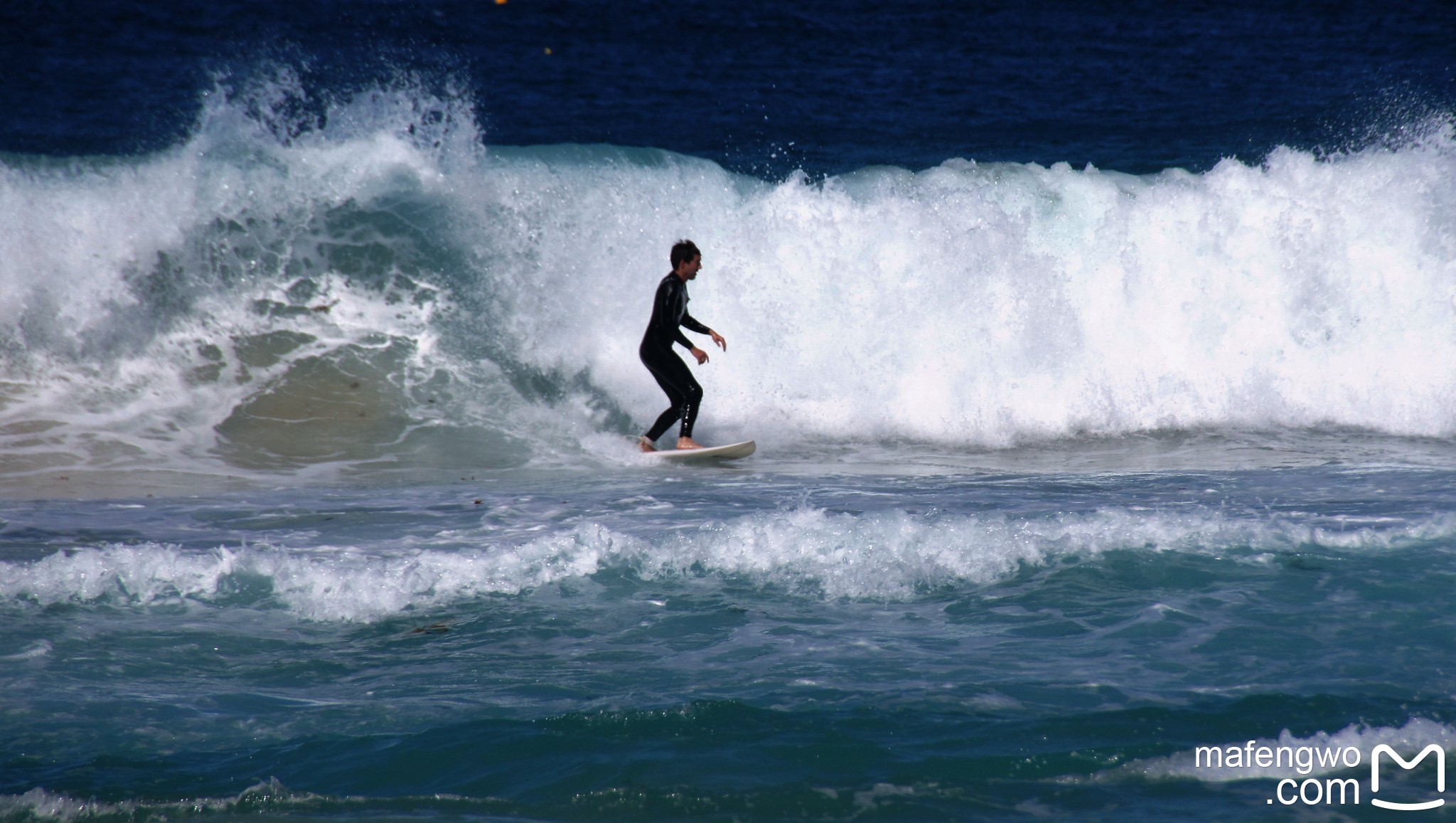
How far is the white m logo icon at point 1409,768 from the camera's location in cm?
293

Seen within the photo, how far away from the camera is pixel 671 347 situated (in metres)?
8.32

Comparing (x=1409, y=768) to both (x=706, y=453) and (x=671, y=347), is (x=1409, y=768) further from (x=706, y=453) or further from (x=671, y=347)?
(x=671, y=347)

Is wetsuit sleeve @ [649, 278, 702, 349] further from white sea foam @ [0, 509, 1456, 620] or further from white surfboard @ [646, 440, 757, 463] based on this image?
white sea foam @ [0, 509, 1456, 620]

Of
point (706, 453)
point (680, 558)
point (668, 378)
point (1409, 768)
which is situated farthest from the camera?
point (668, 378)

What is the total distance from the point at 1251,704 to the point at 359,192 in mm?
9598

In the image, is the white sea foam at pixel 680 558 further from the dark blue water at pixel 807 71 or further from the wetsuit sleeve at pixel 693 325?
the dark blue water at pixel 807 71

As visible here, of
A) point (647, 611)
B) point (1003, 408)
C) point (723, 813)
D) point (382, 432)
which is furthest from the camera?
point (1003, 408)

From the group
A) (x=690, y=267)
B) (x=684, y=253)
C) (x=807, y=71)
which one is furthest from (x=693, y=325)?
(x=807, y=71)

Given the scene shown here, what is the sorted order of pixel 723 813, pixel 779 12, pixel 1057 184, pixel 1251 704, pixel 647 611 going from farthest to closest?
pixel 779 12 < pixel 1057 184 < pixel 647 611 < pixel 1251 704 < pixel 723 813

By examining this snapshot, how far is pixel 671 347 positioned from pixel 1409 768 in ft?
Answer: 19.2

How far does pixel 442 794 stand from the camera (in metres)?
3.05

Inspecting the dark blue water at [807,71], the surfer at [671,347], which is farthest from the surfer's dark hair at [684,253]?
the dark blue water at [807,71]

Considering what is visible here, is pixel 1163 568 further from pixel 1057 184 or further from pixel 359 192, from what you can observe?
pixel 359 192

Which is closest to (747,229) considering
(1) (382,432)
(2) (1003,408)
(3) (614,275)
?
(3) (614,275)
